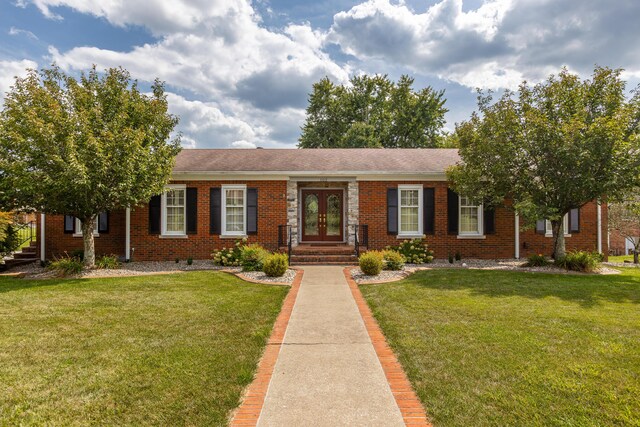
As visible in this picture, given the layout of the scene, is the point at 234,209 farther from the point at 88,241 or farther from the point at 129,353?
the point at 129,353

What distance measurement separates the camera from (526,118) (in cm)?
986

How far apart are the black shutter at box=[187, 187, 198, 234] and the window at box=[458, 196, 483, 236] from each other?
32.4ft

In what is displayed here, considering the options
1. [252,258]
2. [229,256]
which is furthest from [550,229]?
[229,256]

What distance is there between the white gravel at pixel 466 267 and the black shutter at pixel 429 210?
4.23ft

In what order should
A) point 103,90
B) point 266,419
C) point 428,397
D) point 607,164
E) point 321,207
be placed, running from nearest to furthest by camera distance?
1. point 266,419
2. point 428,397
3. point 607,164
4. point 103,90
5. point 321,207

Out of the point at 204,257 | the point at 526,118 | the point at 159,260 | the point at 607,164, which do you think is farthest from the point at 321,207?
the point at 607,164

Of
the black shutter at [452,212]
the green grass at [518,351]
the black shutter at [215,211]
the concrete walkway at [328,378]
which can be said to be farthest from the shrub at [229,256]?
the black shutter at [452,212]

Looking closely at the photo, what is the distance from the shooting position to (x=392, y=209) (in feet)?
41.7

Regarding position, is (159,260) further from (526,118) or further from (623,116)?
(623,116)

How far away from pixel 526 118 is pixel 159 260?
43.0 ft

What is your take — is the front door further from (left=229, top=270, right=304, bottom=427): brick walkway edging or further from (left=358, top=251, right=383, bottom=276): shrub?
(left=229, top=270, right=304, bottom=427): brick walkway edging

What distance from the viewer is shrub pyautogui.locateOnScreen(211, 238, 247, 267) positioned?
452 inches

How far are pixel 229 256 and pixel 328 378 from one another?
8.65 metres

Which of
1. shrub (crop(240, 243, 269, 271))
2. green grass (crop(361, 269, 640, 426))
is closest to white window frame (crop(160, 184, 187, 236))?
shrub (crop(240, 243, 269, 271))
